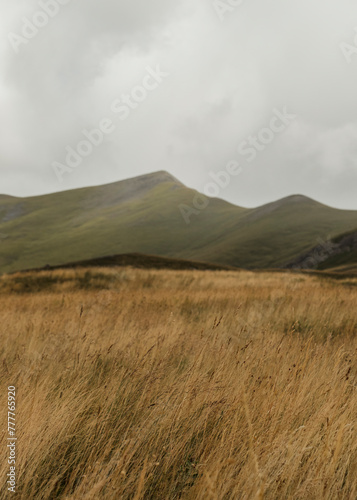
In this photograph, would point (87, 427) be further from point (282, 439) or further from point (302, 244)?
point (302, 244)

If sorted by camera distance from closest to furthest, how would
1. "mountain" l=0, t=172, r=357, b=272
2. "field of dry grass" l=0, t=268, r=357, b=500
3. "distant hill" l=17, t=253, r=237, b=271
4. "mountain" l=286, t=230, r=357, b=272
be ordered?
"field of dry grass" l=0, t=268, r=357, b=500, "distant hill" l=17, t=253, r=237, b=271, "mountain" l=286, t=230, r=357, b=272, "mountain" l=0, t=172, r=357, b=272

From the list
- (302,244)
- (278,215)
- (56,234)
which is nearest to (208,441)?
(302,244)

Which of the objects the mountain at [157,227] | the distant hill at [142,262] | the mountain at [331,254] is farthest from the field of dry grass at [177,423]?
the mountain at [157,227]

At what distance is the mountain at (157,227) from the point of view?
84.5 metres

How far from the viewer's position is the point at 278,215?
346 ft

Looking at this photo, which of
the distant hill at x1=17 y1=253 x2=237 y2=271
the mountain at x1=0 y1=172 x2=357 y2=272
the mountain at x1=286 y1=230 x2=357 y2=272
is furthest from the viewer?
the mountain at x1=0 y1=172 x2=357 y2=272

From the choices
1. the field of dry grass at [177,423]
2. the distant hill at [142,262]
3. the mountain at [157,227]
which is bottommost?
the field of dry grass at [177,423]

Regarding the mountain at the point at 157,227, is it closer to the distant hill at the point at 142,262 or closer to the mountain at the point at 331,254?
the mountain at the point at 331,254

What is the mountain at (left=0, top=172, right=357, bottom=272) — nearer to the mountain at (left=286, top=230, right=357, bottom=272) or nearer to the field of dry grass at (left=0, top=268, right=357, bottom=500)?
the mountain at (left=286, top=230, right=357, bottom=272)

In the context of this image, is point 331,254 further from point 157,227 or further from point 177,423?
point 157,227

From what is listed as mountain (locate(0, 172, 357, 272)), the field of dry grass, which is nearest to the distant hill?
the field of dry grass

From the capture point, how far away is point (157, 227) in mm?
120375

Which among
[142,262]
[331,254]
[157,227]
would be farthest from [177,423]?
[157,227]

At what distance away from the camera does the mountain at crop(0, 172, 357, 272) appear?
84500 millimetres
